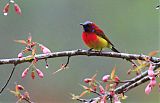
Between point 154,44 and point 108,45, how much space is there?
3213mm

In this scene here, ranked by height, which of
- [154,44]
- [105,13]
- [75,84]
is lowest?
[75,84]

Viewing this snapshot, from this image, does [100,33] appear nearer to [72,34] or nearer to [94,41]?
[94,41]

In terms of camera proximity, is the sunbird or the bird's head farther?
the bird's head

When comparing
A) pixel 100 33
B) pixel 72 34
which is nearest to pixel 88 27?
pixel 100 33

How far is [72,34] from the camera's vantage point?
20.7ft

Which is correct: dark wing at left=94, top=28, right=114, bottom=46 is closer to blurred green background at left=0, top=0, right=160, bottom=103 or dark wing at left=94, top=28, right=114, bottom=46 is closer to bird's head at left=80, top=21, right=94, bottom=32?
bird's head at left=80, top=21, right=94, bottom=32

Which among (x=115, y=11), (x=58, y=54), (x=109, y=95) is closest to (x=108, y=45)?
(x=58, y=54)

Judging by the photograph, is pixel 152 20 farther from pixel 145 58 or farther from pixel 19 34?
pixel 145 58

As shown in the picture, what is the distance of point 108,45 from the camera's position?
3312 millimetres

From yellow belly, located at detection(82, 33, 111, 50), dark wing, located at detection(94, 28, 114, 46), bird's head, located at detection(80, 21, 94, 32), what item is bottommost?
yellow belly, located at detection(82, 33, 111, 50)

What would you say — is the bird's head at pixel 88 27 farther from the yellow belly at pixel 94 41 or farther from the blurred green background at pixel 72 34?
the blurred green background at pixel 72 34

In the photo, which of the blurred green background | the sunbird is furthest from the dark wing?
the blurred green background

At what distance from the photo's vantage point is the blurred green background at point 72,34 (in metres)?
6.23

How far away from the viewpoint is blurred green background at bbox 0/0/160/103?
6.23 meters
